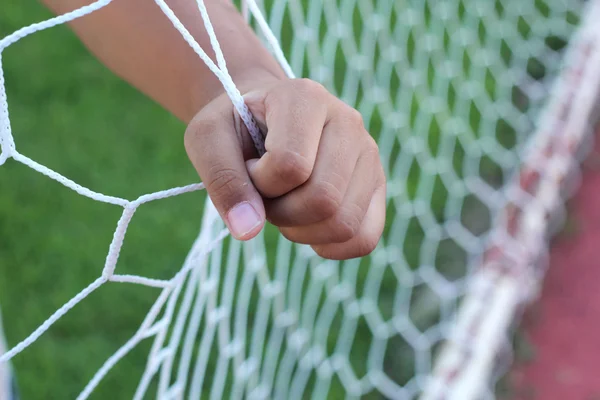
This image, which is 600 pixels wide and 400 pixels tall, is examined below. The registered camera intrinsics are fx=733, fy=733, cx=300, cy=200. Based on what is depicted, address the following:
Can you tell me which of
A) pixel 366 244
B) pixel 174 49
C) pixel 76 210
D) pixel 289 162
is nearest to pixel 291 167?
pixel 289 162

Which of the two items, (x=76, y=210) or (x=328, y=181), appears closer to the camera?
(x=328, y=181)

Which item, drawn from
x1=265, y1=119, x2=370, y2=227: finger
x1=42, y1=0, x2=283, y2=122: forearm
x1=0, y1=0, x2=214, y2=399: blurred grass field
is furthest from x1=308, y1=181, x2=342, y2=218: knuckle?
x1=0, y1=0, x2=214, y2=399: blurred grass field

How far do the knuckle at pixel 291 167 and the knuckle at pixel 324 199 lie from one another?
1 centimetres

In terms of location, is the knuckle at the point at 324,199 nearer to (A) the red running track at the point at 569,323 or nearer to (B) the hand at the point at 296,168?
(B) the hand at the point at 296,168

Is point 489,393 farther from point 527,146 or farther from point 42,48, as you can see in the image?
point 42,48

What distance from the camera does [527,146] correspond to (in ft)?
5.20

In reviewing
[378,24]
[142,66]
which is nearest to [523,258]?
[378,24]

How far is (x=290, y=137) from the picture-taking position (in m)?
0.43

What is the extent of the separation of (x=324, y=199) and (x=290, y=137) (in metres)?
0.04

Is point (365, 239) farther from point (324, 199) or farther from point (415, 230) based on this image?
point (415, 230)

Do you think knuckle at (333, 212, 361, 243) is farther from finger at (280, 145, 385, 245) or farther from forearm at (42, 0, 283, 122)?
forearm at (42, 0, 283, 122)

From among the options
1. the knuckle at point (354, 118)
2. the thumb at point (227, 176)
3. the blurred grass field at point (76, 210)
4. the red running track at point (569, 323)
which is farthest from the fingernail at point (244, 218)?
the red running track at point (569, 323)

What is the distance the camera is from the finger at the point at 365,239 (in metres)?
0.49

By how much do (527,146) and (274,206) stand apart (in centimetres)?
125
